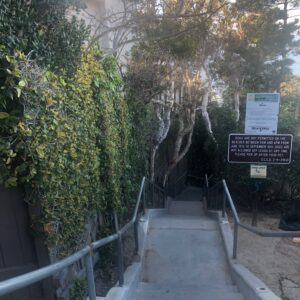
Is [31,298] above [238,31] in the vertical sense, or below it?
below

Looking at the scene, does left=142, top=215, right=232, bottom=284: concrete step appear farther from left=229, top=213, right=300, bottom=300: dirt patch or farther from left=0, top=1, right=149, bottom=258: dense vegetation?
left=0, top=1, right=149, bottom=258: dense vegetation

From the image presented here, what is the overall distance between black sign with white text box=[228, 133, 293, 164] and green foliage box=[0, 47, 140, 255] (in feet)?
6.69

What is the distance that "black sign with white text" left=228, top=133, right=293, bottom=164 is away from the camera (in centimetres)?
512

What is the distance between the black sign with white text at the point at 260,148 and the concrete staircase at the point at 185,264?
145 centimetres

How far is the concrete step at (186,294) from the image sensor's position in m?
3.55

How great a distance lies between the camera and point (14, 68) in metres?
2.30

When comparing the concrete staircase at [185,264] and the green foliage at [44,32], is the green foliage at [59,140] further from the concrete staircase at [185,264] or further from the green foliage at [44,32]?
the concrete staircase at [185,264]

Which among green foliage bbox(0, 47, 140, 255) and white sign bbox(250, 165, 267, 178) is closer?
green foliage bbox(0, 47, 140, 255)

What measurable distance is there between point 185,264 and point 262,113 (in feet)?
8.50

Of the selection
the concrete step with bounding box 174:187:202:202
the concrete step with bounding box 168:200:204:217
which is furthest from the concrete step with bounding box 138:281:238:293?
the concrete step with bounding box 174:187:202:202

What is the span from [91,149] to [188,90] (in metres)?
6.26

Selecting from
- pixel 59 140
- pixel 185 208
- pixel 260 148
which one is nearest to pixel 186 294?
pixel 59 140

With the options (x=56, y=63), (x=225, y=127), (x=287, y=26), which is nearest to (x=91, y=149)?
(x=56, y=63)

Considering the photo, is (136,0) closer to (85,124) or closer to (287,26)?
(85,124)
